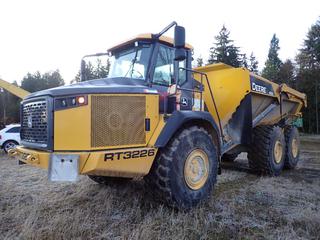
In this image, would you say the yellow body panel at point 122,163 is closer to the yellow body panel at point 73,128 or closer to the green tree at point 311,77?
Result: the yellow body panel at point 73,128

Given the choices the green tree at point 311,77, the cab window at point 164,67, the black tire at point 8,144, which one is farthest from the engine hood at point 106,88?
the green tree at point 311,77

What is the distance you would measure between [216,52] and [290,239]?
43051mm

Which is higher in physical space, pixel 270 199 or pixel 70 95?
pixel 70 95

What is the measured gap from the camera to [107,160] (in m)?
4.16

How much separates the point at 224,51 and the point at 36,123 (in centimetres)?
4262

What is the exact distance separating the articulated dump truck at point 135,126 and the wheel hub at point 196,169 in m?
0.01

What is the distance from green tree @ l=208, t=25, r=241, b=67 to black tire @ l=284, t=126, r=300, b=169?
35874 mm

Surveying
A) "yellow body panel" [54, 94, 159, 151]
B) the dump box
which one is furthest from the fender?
the dump box

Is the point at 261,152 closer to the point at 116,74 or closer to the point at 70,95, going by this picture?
the point at 116,74

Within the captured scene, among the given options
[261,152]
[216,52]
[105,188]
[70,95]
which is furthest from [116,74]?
[216,52]

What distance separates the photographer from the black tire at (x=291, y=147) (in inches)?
357

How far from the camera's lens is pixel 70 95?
4211mm

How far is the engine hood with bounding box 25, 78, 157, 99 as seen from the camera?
422cm

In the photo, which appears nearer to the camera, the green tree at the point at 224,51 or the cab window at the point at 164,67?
the cab window at the point at 164,67
